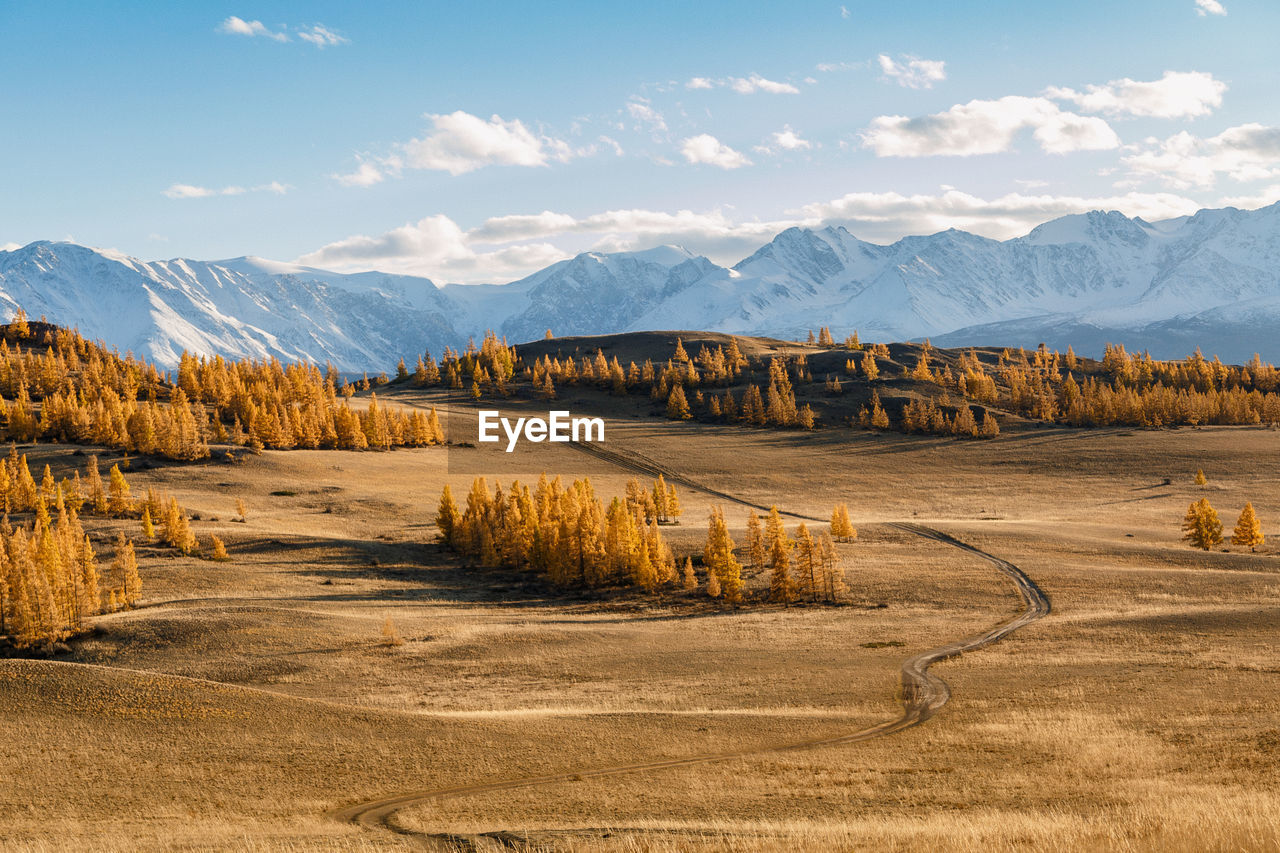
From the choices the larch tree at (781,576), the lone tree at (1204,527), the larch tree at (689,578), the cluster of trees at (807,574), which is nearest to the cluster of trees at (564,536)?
the larch tree at (689,578)

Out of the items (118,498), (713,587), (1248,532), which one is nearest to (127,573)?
(118,498)

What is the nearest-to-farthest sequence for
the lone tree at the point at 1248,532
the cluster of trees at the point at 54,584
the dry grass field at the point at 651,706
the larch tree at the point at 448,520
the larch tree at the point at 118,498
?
the dry grass field at the point at 651,706 → the cluster of trees at the point at 54,584 → the lone tree at the point at 1248,532 → the larch tree at the point at 448,520 → the larch tree at the point at 118,498

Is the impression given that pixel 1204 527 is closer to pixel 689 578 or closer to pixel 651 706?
pixel 689 578

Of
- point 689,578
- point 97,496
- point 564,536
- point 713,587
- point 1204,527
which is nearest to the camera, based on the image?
point 713,587

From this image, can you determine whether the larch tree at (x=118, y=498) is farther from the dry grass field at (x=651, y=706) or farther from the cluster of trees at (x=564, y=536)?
the cluster of trees at (x=564, y=536)

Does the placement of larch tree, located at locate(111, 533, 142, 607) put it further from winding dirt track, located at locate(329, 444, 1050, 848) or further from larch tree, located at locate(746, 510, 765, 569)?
larch tree, located at locate(746, 510, 765, 569)

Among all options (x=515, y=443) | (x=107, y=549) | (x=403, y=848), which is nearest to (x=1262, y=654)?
(x=403, y=848)
